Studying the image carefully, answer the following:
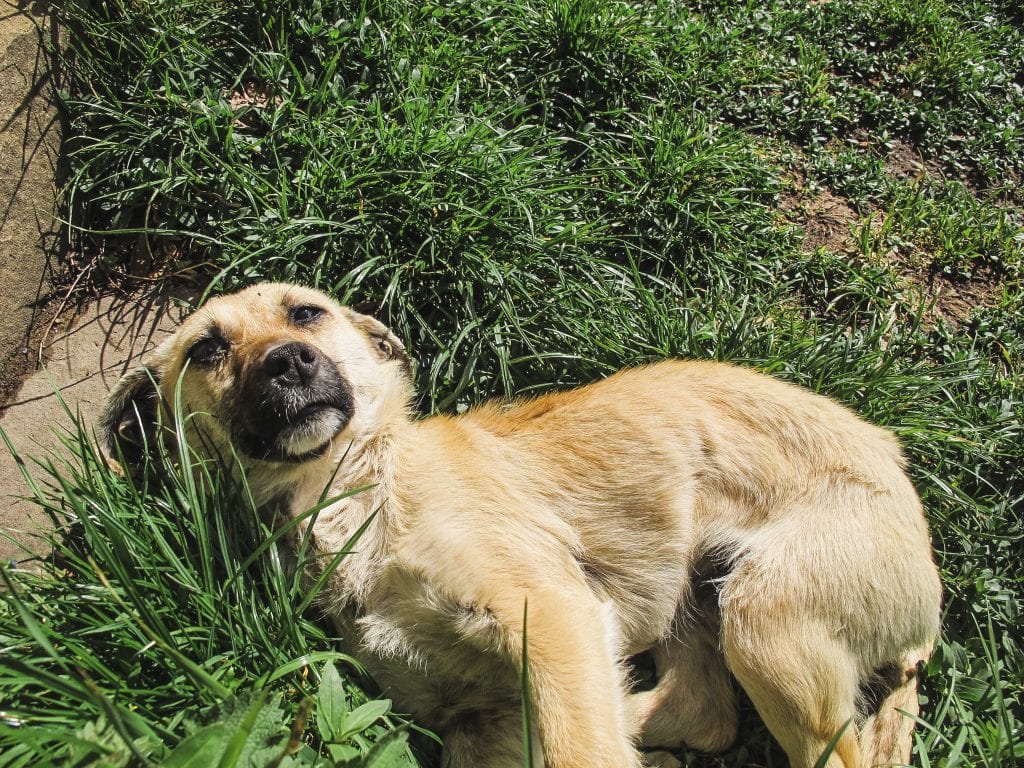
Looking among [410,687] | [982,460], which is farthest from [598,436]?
[982,460]

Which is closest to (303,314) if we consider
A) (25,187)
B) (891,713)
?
(25,187)

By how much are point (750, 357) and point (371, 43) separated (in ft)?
9.85

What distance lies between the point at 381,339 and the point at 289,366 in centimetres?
77

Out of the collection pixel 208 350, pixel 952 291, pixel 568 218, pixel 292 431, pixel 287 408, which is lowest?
pixel 952 291

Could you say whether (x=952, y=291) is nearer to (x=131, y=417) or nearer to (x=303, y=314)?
(x=303, y=314)

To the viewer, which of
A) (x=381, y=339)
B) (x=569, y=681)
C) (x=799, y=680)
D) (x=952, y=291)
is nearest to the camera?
(x=569, y=681)

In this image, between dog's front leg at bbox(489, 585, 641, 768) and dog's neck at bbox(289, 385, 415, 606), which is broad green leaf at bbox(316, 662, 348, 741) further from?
dog's front leg at bbox(489, 585, 641, 768)

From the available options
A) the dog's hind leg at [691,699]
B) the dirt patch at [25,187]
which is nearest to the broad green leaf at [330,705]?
the dog's hind leg at [691,699]

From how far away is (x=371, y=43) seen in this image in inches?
193

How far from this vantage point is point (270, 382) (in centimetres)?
339

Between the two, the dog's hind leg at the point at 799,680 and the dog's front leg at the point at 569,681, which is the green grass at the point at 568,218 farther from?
the dog's front leg at the point at 569,681

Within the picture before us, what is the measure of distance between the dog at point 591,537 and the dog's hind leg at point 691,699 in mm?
10

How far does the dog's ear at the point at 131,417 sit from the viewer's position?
12.3 ft

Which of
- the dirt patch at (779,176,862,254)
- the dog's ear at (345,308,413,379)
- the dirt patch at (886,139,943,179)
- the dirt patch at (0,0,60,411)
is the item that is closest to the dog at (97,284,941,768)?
the dog's ear at (345,308,413,379)
